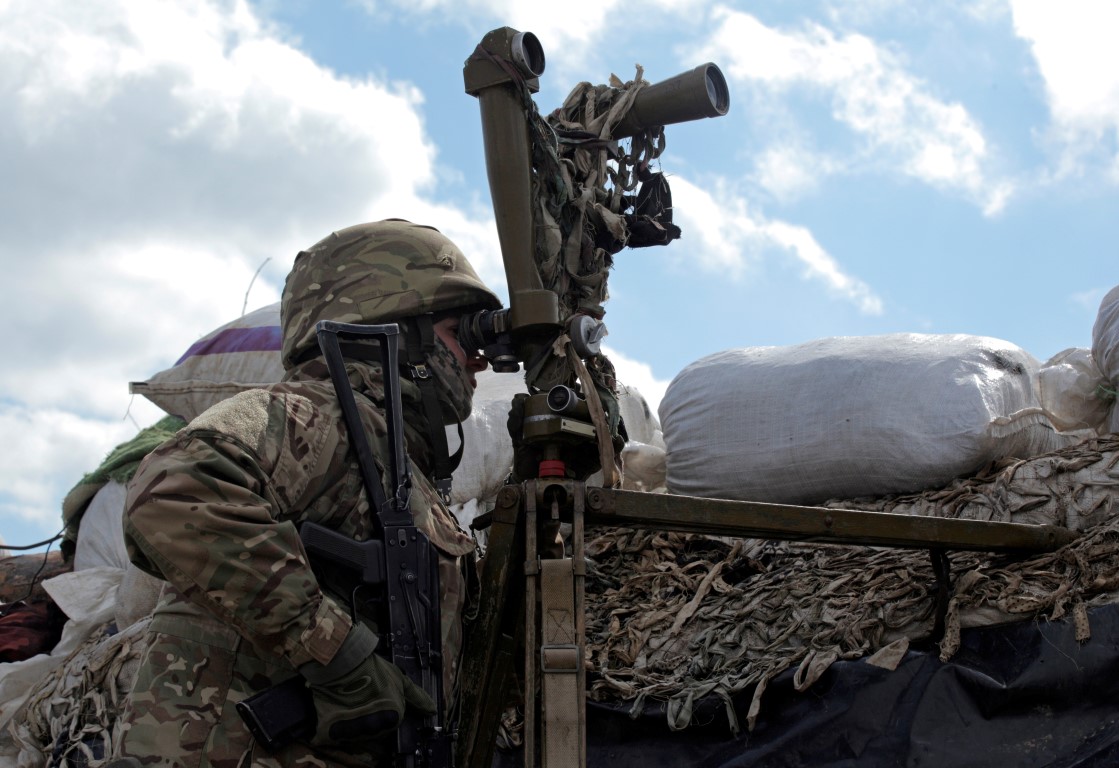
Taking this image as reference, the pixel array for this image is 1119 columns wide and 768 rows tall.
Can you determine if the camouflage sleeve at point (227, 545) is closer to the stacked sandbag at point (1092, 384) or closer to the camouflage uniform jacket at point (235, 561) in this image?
the camouflage uniform jacket at point (235, 561)

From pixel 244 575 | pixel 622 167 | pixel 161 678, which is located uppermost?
pixel 622 167

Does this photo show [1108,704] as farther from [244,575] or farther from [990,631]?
[244,575]

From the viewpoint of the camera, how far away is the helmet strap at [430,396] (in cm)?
260

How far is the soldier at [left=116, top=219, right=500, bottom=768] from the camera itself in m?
2.06

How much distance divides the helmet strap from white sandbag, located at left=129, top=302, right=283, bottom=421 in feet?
7.32

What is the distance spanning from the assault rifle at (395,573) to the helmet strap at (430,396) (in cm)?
20

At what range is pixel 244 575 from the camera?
205cm

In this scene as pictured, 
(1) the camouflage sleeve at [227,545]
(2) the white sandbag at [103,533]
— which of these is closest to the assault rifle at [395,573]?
(1) the camouflage sleeve at [227,545]

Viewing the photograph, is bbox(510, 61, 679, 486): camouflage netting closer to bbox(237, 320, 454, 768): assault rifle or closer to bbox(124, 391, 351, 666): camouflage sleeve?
bbox(237, 320, 454, 768): assault rifle

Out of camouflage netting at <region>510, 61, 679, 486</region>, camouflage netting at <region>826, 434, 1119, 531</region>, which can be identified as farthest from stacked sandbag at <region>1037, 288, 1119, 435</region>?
camouflage netting at <region>510, 61, 679, 486</region>

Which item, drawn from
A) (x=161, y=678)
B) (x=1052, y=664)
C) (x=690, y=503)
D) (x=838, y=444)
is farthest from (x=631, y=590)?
(x=161, y=678)

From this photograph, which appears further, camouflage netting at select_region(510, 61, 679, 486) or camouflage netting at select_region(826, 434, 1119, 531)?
camouflage netting at select_region(826, 434, 1119, 531)

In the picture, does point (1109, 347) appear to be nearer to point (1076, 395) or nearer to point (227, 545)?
point (1076, 395)

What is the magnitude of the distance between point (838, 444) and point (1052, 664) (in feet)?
3.79
